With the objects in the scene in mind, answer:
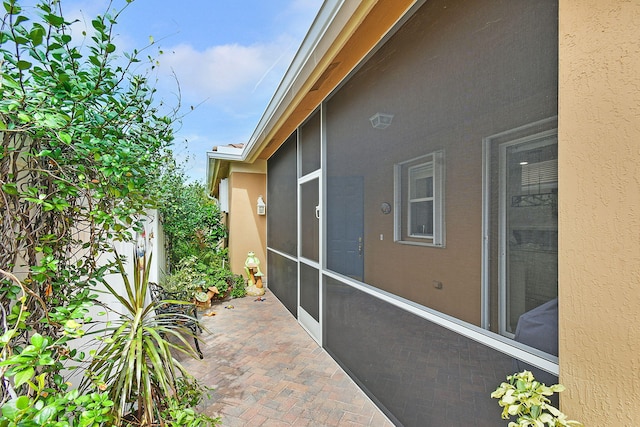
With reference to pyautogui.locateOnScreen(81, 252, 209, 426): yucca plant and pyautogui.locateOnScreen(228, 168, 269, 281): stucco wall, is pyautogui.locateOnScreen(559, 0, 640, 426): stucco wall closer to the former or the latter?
pyautogui.locateOnScreen(81, 252, 209, 426): yucca plant

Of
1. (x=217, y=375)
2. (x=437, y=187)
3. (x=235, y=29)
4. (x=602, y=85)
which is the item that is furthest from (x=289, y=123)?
(x=602, y=85)

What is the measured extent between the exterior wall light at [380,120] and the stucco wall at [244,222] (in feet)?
17.1

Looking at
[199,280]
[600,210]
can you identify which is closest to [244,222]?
[199,280]

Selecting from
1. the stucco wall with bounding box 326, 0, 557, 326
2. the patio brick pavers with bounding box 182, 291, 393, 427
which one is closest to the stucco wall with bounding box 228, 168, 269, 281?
the patio brick pavers with bounding box 182, 291, 393, 427

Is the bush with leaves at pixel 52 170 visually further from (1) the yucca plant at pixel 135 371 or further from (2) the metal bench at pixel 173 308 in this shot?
(2) the metal bench at pixel 173 308

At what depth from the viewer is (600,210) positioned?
3.54 ft

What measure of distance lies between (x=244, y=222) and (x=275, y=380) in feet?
16.8

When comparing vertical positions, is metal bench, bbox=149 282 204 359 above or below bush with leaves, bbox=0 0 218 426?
below

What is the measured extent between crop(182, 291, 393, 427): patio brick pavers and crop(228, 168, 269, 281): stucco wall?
→ 3.00 m

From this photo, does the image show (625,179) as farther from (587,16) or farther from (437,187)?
(437,187)

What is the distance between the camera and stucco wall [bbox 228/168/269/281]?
24.9ft

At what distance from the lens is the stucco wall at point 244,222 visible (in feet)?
24.9

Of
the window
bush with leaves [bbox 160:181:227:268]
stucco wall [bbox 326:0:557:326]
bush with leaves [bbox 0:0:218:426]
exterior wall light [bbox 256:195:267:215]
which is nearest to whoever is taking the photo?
bush with leaves [bbox 0:0:218:426]

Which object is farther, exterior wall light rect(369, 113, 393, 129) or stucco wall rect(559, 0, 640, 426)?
exterior wall light rect(369, 113, 393, 129)
